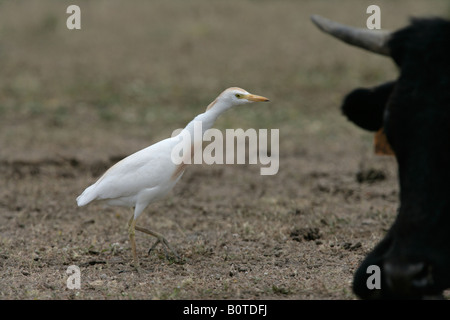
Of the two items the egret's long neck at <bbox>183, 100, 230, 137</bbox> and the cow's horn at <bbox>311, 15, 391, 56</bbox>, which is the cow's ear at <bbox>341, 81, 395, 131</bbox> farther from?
the egret's long neck at <bbox>183, 100, 230, 137</bbox>

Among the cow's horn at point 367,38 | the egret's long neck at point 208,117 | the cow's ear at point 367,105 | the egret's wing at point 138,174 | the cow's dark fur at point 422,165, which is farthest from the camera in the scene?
the egret's long neck at point 208,117

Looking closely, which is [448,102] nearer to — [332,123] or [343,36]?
[343,36]

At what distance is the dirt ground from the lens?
18.7 ft

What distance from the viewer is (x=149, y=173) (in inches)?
224

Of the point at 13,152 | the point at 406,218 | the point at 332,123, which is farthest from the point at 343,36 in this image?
the point at 332,123

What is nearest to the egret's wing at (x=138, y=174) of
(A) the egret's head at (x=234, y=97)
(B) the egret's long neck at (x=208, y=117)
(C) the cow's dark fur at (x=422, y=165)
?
(B) the egret's long neck at (x=208, y=117)

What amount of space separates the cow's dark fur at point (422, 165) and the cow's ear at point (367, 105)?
0.67m

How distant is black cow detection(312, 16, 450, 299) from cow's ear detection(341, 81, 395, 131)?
0.64 m

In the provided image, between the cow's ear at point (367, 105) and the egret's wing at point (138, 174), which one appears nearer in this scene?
the cow's ear at point (367, 105)

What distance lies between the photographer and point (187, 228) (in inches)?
283

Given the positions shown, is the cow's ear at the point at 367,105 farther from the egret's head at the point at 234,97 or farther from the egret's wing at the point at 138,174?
the egret's wing at the point at 138,174

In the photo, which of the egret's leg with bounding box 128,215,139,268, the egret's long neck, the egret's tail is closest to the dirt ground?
the egret's leg with bounding box 128,215,139,268

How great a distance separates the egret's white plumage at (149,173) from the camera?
5.70m

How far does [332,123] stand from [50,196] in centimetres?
568
